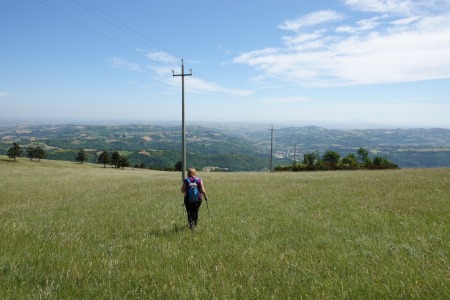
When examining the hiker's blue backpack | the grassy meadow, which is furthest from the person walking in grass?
the grassy meadow

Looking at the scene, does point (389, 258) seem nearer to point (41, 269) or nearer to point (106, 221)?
point (41, 269)

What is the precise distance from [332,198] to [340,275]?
35.5 feet

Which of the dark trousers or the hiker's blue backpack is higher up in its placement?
the hiker's blue backpack

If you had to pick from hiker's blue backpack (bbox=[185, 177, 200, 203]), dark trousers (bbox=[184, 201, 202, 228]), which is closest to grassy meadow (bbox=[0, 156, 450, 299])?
dark trousers (bbox=[184, 201, 202, 228])

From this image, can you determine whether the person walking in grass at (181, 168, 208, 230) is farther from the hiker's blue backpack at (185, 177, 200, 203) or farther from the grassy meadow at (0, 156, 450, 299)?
the grassy meadow at (0, 156, 450, 299)

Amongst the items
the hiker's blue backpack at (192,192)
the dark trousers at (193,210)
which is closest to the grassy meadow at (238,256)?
the dark trousers at (193,210)

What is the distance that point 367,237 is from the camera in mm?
7820

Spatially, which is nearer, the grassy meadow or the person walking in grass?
the grassy meadow

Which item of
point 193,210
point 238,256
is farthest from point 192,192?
point 238,256

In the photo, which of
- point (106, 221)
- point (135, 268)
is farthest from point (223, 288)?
point (106, 221)

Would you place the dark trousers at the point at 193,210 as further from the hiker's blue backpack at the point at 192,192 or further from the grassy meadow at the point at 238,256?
the grassy meadow at the point at 238,256

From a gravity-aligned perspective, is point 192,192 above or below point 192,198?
above

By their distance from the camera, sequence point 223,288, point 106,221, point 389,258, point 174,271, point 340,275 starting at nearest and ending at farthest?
point 223,288
point 340,275
point 174,271
point 389,258
point 106,221

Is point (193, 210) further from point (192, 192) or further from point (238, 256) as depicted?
point (238, 256)
